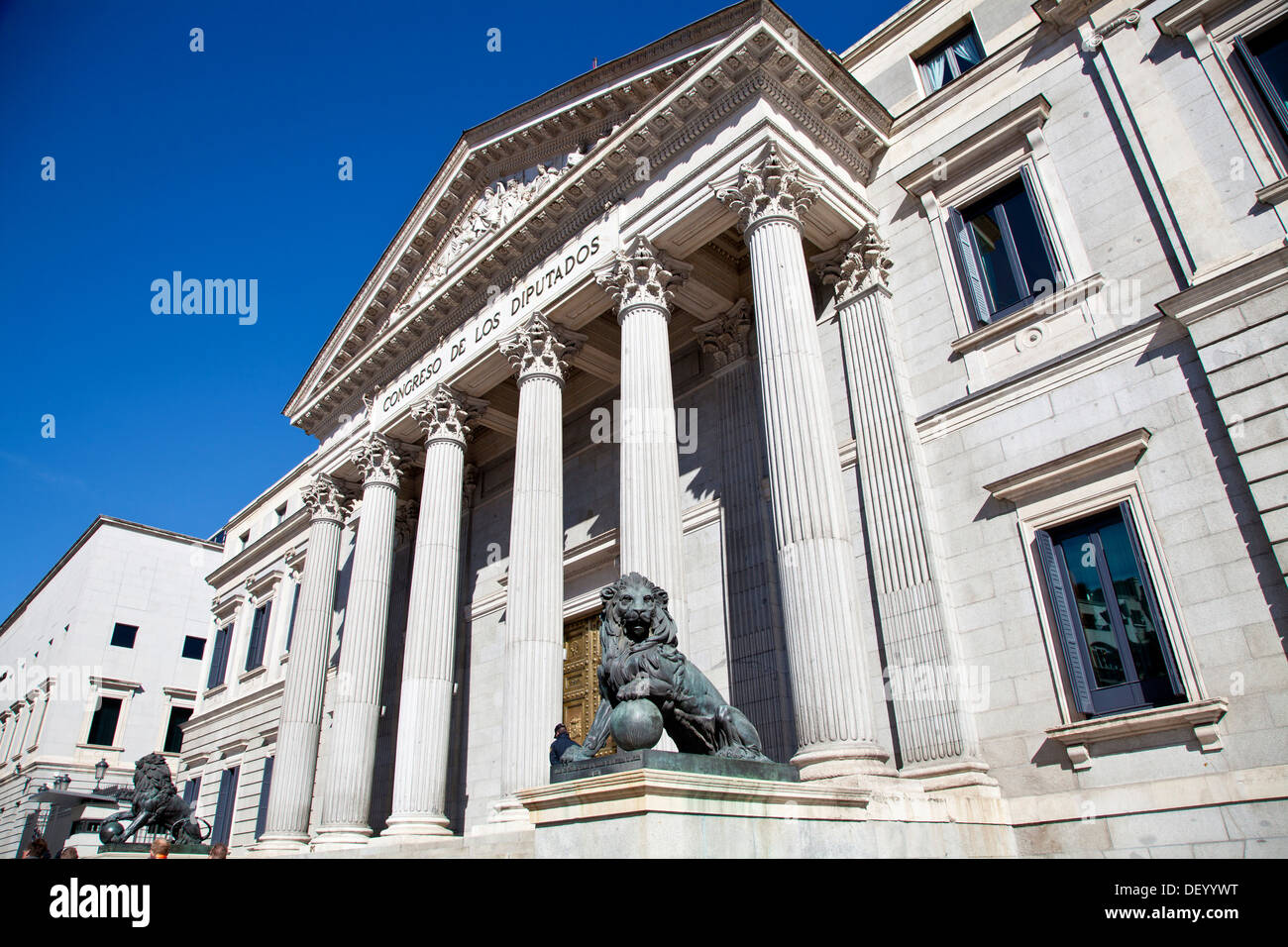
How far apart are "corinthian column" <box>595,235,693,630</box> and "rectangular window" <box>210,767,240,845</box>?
75.6ft

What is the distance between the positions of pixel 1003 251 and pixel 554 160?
10.5 meters

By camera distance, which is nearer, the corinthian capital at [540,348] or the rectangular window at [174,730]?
the corinthian capital at [540,348]

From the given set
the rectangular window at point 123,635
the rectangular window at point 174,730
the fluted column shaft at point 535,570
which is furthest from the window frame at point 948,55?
the rectangular window at point 123,635

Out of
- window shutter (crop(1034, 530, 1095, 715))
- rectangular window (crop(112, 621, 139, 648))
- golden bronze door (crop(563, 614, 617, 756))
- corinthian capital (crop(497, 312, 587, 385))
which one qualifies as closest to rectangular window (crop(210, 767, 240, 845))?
golden bronze door (crop(563, 614, 617, 756))

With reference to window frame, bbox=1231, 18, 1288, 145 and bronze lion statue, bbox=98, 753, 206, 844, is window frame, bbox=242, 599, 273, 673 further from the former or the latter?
window frame, bbox=1231, 18, 1288, 145

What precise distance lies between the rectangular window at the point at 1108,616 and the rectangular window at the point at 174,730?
147 feet

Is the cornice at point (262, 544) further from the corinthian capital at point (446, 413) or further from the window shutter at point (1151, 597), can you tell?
the window shutter at point (1151, 597)

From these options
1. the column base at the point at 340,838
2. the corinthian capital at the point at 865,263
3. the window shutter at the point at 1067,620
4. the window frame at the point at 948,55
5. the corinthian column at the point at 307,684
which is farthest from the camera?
the corinthian column at the point at 307,684

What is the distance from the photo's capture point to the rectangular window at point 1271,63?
11805mm

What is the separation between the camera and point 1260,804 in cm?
956

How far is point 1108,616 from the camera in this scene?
11.6m

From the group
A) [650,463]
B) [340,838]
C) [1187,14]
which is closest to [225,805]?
[340,838]

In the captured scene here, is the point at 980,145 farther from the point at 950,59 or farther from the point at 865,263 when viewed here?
the point at 950,59
